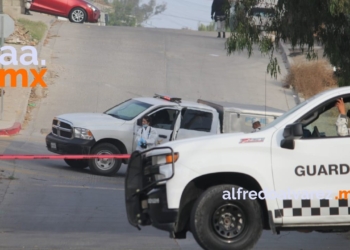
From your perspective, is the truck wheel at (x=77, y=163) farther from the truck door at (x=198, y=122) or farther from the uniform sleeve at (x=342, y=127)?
the uniform sleeve at (x=342, y=127)

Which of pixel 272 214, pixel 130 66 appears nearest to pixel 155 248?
pixel 272 214

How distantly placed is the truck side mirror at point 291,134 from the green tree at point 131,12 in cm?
7244

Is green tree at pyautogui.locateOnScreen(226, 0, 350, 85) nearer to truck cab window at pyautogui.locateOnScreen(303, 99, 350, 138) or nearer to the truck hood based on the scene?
truck cab window at pyautogui.locateOnScreen(303, 99, 350, 138)

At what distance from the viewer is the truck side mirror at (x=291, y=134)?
7848 millimetres

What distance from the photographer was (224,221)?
26.9ft

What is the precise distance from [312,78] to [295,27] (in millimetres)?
18715

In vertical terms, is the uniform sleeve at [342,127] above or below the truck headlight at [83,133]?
above

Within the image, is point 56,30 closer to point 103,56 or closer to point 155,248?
point 103,56

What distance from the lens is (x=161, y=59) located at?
108 ft

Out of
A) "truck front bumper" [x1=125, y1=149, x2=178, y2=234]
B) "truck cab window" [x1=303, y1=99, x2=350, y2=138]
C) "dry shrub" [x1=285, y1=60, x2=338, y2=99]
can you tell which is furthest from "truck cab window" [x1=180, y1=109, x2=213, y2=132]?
"dry shrub" [x1=285, y1=60, x2=338, y2=99]

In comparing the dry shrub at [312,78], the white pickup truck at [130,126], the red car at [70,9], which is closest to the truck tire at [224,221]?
the white pickup truck at [130,126]

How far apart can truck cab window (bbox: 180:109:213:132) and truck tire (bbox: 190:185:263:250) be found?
9.48 meters

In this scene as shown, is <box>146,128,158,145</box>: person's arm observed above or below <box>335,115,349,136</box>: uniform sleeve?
below

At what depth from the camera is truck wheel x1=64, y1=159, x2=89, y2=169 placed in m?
17.6
